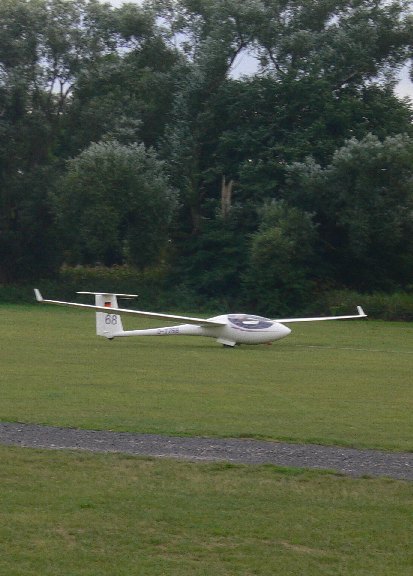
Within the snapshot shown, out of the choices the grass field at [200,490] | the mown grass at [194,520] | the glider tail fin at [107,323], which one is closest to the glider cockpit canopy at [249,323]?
the glider tail fin at [107,323]

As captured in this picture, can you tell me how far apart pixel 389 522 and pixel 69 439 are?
515 centimetres

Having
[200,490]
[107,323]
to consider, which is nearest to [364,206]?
[107,323]

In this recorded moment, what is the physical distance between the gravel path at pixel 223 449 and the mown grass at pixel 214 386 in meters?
0.50

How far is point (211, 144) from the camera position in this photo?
192 ft

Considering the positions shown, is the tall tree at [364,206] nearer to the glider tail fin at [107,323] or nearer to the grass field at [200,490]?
the glider tail fin at [107,323]

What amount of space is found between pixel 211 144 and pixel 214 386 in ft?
132

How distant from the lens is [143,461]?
36.8ft

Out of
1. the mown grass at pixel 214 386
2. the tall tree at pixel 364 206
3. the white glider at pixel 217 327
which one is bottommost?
the mown grass at pixel 214 386

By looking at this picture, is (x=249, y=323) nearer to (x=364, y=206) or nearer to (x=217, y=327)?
(x=217, y=327)

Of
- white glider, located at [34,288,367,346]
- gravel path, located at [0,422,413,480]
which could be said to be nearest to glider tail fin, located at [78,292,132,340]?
white glider, located at [34,288,367,346]

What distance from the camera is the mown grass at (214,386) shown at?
14.2 metres

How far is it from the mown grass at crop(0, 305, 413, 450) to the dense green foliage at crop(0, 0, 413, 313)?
677 inches

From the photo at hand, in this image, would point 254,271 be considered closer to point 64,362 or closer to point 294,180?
point 294,180

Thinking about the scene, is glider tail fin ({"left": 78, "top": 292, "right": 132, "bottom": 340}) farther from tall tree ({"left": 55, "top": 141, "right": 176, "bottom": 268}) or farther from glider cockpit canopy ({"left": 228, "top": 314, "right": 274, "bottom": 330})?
tall tree ({"left": 55, "top": 141, "right": 176, "bottom": 268})
